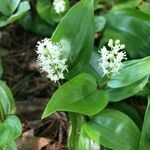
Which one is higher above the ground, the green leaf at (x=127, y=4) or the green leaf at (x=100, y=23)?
the green leaf at (x=127, y=4)

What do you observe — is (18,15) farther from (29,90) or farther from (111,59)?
(111,59)

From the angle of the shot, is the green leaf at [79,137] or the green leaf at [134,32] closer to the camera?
the green leaf at [79,137]

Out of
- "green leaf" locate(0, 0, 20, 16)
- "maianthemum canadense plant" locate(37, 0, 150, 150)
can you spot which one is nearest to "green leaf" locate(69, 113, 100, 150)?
"maianthemum canadense plant" locate(37, 0, 150, 150)

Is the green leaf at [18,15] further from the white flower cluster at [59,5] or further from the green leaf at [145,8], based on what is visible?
the green leaf at [145,8]

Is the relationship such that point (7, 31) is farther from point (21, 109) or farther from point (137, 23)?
point (137, 23)

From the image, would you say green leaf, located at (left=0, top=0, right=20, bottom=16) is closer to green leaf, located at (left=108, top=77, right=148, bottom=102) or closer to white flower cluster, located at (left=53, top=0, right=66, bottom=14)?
white flower cluster, located at (left=53, top=0, right=66, bottom=14)

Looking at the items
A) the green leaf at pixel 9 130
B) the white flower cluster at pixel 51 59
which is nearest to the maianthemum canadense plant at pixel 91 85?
the white flower cluster at pixel 51 59

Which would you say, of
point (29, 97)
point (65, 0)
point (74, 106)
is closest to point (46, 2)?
point (65, 0)
